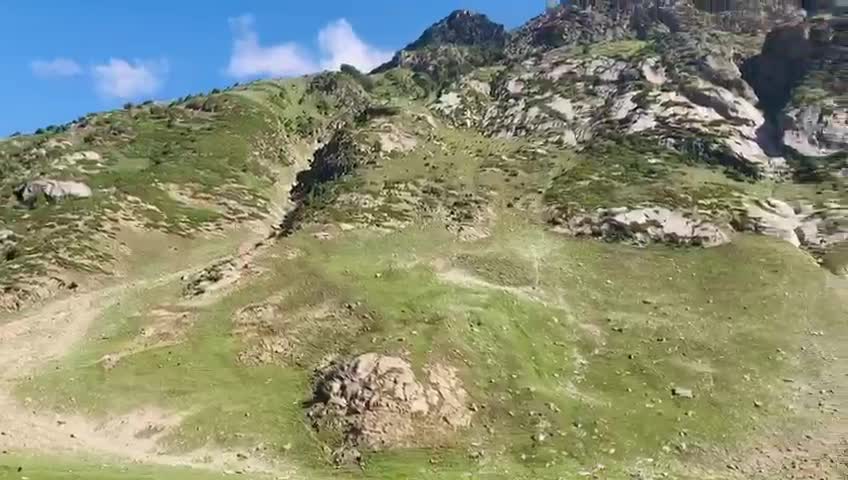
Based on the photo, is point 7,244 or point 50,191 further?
point 50,191

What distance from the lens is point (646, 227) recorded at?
83.9 meters

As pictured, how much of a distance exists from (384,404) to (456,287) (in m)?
21.2

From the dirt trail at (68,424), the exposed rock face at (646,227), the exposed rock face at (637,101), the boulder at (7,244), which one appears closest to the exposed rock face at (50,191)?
the boulder at (7,244)

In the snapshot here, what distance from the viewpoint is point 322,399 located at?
4738cm

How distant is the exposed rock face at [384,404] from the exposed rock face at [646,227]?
135 feet

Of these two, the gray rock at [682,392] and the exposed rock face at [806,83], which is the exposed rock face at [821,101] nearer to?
the exposed rock face at [806,83]

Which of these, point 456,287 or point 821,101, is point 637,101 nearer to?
point 821,101

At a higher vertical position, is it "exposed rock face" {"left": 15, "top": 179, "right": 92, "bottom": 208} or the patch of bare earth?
"exposed rock face" {"left": 15, "top": 179, "right": 92, "bottom": 208}

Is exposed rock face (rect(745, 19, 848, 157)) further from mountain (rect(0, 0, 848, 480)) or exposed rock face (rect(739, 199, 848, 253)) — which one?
exposed rock face (rect(739, 199, 848, 253))

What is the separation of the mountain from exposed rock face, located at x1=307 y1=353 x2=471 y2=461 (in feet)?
0.56

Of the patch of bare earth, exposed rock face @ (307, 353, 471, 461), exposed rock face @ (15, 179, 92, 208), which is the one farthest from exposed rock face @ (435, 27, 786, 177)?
exposed rock face @ (307, 353, 471, 461)

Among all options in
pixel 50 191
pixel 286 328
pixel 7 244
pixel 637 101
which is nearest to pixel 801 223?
pixel 637 101

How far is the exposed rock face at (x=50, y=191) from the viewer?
323 ft

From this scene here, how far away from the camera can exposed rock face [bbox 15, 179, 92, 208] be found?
3875 inches
